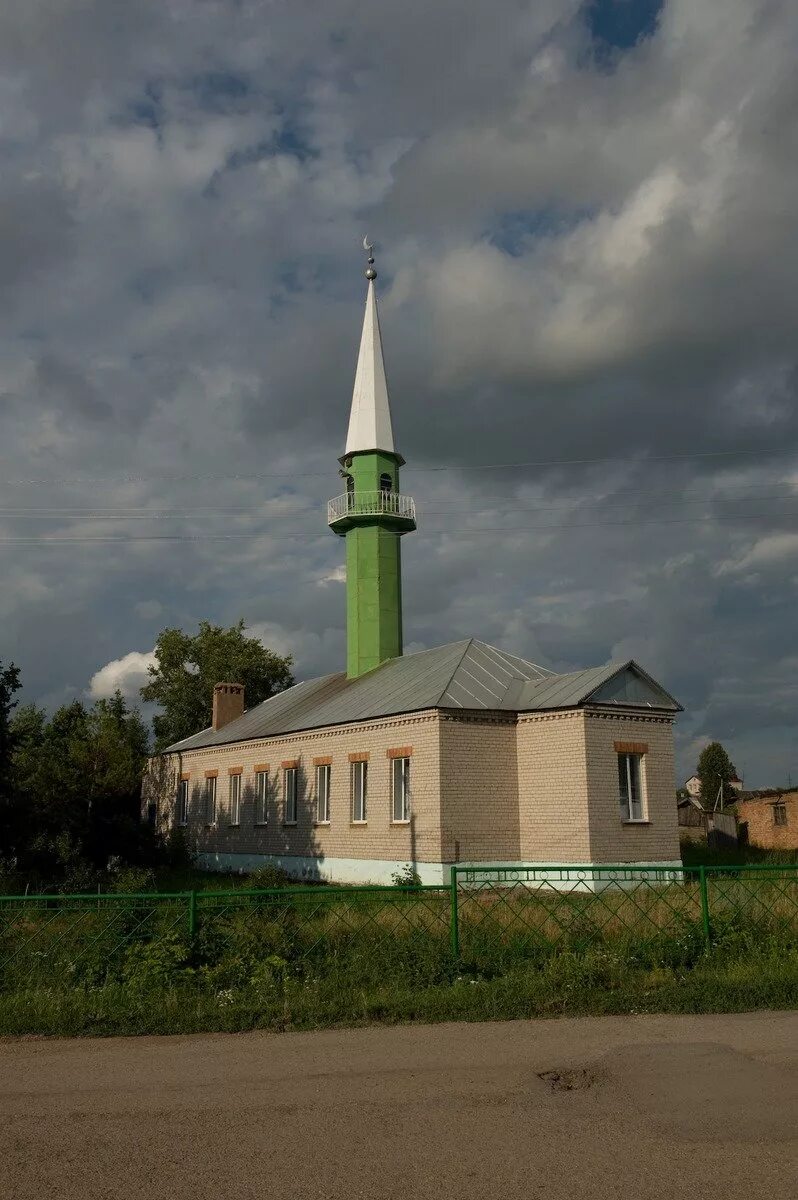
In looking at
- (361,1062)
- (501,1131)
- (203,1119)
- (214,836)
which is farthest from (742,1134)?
(214,836)

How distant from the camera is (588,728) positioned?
18.5 meters

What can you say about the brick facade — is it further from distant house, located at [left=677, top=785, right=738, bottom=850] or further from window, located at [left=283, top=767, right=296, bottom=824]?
distant house, located at [left=677, top=785, right=738, bottom=850]

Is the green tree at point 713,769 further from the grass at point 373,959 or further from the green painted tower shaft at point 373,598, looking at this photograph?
the grass at point 373,959

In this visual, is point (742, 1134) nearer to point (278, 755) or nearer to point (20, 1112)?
point (20, 1112)

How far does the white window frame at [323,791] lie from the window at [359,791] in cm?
114

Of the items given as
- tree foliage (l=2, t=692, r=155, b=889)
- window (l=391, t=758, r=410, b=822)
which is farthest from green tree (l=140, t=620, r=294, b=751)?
window (l=391, t=758, r=410, b=822)

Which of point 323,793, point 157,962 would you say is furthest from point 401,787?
point 157,962

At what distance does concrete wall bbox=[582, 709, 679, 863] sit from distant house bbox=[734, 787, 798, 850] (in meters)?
13.9

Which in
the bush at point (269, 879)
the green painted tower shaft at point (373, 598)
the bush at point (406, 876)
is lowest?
the bush at point (269, 879)

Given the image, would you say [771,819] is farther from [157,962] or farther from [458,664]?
[157,962]

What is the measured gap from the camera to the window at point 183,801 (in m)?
30.8

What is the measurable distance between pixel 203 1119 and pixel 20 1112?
1193mm

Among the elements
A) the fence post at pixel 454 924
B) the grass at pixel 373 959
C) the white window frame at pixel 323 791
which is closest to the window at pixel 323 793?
the white window frame at pixel 323 791

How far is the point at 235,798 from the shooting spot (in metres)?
27.8
